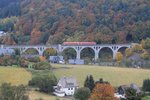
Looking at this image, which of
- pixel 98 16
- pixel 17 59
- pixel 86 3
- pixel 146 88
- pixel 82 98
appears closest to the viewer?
pixel 82 98

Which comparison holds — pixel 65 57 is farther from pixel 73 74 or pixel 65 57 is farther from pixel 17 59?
pixel 73 74

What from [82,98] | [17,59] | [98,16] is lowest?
[82,98]

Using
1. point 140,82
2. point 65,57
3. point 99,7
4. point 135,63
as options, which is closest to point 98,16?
point 99,7

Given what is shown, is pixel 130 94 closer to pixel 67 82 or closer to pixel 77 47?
pixel 67 82

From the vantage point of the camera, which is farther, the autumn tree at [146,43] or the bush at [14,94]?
the autumn tree at [146,43]

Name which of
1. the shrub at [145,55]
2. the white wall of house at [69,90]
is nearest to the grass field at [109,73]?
the white wall of house at [69,90]

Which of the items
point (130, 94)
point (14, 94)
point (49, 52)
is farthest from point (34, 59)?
point (14, 94)

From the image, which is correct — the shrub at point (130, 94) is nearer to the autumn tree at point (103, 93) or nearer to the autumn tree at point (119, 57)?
the autumn tree at point (103, 93)
